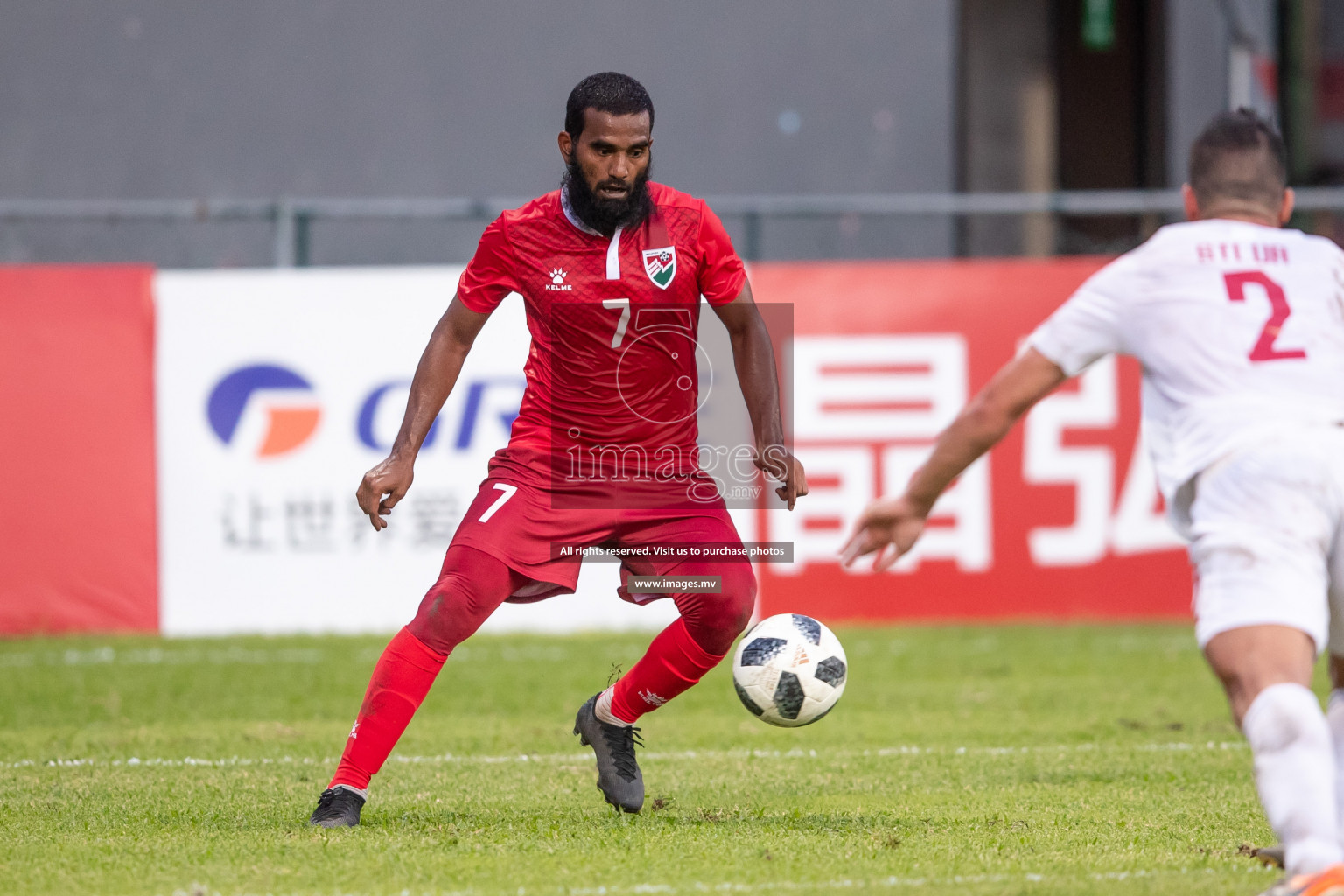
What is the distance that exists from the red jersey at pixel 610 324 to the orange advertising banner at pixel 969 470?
18.9ft

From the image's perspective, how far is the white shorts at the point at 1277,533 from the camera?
152 inches

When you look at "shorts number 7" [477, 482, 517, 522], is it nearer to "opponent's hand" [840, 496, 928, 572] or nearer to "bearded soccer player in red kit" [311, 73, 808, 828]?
"bearded soccer player in red kit" [311, 73, 808, 828]

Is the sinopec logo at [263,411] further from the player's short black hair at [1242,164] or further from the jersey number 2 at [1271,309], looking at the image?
the jersey number 2 at [1271,309]

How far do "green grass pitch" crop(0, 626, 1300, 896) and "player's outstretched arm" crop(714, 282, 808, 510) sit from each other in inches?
49.9

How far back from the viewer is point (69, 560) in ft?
36.8

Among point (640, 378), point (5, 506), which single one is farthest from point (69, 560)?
point (640, 378)

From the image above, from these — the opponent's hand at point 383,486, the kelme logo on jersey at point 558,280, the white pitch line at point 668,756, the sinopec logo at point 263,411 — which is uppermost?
the kelme logo on jersey at point 558,280

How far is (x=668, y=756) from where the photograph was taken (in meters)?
7.08

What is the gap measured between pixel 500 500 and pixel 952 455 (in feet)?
6.86

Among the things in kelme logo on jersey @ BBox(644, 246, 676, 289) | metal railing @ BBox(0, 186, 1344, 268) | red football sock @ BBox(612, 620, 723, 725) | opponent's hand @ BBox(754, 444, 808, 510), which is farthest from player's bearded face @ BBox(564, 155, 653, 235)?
metal railing @ BBox(0, 186, 1344, 268)

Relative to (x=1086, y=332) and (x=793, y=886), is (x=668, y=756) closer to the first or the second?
(x=793, y=886)

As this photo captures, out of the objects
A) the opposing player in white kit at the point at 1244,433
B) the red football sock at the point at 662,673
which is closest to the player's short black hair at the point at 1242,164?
the opposing player in white kit at the point at 1244,433

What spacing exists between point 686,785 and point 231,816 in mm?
1719

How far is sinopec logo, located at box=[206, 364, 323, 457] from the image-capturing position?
1128cm
